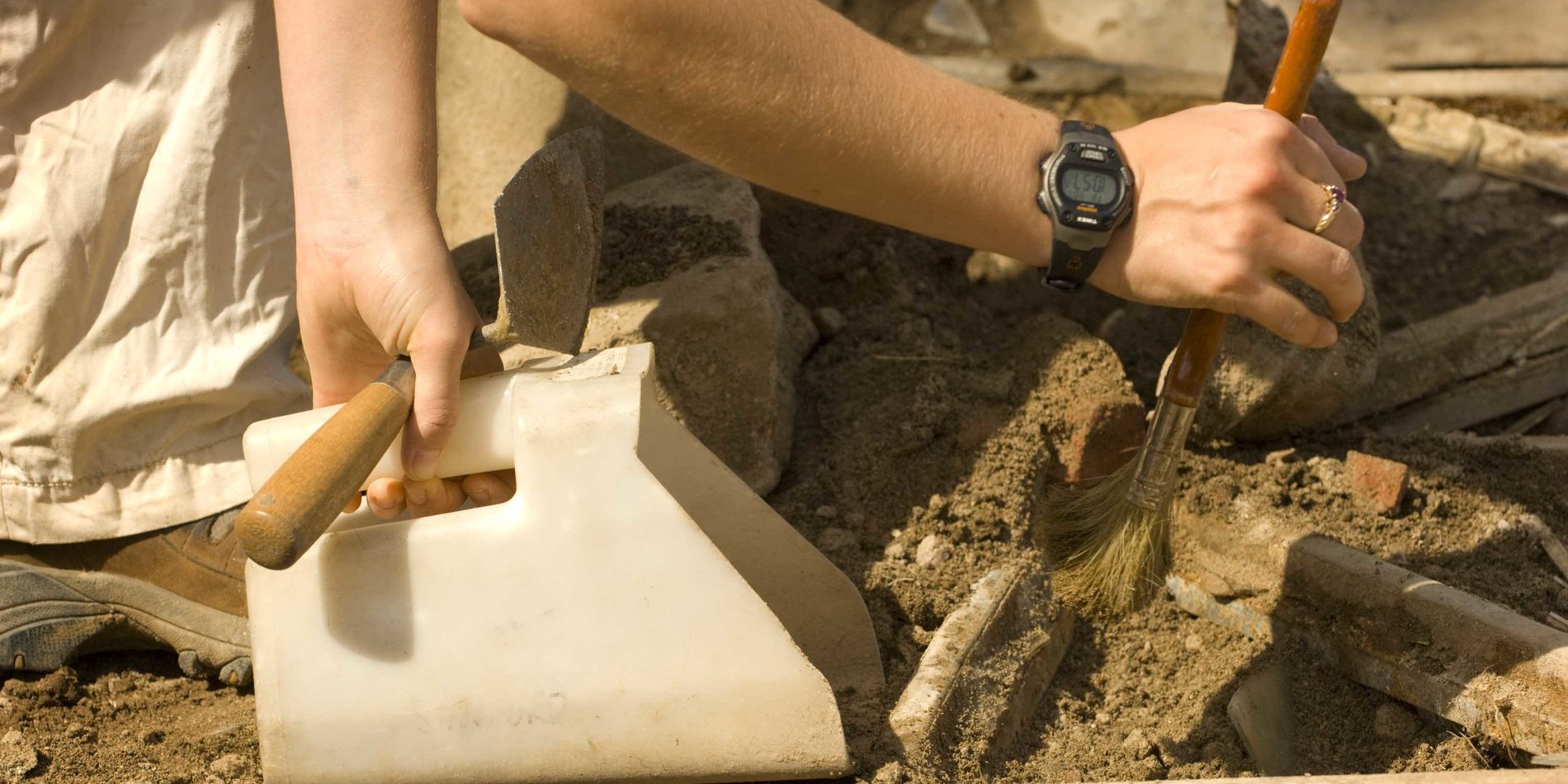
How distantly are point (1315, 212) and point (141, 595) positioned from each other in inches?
77.7

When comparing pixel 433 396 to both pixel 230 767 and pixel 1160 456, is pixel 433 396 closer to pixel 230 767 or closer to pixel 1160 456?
pixel 230 767

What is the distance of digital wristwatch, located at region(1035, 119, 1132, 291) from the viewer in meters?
1.60

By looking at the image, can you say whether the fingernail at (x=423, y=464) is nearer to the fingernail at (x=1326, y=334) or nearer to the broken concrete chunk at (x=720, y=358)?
the broken concrete chunk at (x=720, y=358)

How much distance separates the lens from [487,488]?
1.74 m

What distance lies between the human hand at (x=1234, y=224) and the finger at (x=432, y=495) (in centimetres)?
97

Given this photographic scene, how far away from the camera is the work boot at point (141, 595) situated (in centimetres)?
205

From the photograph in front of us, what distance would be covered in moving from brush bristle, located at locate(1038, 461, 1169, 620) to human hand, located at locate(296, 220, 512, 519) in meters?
1.04

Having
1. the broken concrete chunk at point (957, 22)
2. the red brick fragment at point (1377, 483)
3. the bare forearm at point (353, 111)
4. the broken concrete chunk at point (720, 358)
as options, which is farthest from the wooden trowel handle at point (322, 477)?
the broken concrete chunk at point (957, 22)

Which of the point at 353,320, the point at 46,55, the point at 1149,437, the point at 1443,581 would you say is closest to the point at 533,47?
the point at 353,320

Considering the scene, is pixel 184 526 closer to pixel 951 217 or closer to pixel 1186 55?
pixel 951 217

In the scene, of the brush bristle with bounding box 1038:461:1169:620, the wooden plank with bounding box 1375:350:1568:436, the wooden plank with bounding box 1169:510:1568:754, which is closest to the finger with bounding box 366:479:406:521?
the brush bristle with bounding box 1038:461:1169:620

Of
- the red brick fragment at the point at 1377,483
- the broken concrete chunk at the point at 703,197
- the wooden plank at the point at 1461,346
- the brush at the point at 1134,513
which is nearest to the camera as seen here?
the brush at the point at 1134,513

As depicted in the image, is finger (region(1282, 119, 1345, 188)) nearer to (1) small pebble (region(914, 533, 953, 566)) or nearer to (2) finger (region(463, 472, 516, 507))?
(1) small pebble (region(914, 533, 953, 566))

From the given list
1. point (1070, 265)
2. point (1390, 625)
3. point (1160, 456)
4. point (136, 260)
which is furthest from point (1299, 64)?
point (136, 260)
